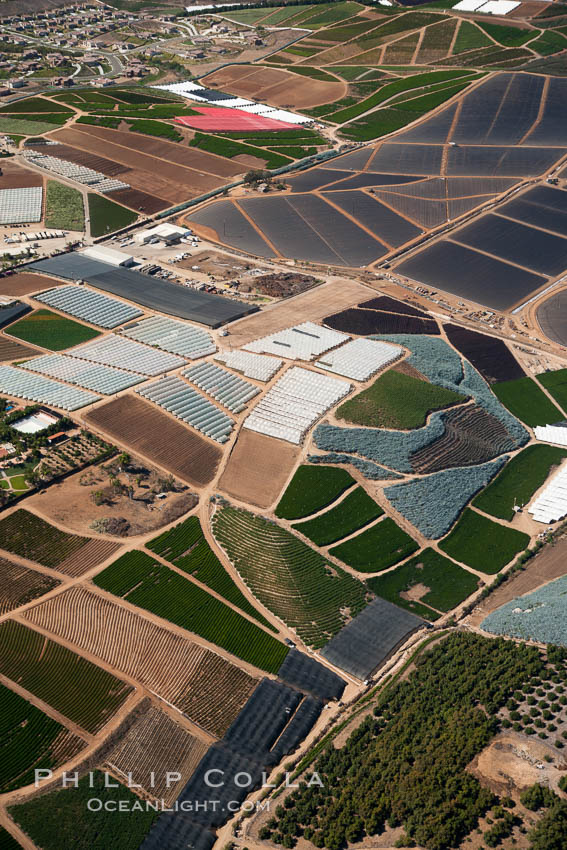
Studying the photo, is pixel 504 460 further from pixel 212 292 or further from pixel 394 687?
pixel 212 292

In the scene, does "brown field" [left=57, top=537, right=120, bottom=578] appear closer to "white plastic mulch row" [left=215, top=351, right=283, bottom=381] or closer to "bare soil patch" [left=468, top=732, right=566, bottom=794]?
"white plastic mulch row" [left=215, top=351, right=283, bottom=381]

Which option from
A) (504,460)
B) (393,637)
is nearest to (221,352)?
(504,460)

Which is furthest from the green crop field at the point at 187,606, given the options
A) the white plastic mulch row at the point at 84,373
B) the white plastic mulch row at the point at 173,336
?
the white plastic mulch row at the point at 173,336

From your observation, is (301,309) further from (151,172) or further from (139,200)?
(151,172)

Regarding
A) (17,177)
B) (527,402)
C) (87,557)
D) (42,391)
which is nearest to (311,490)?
(87,557)

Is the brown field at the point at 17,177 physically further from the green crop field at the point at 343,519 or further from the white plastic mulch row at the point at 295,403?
the green crop field at the point at 343,519

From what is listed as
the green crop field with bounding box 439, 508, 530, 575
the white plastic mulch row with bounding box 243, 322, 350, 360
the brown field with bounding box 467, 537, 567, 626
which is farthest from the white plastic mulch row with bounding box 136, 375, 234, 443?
→ the brown field with bounding box 467, 537, 567, 626
